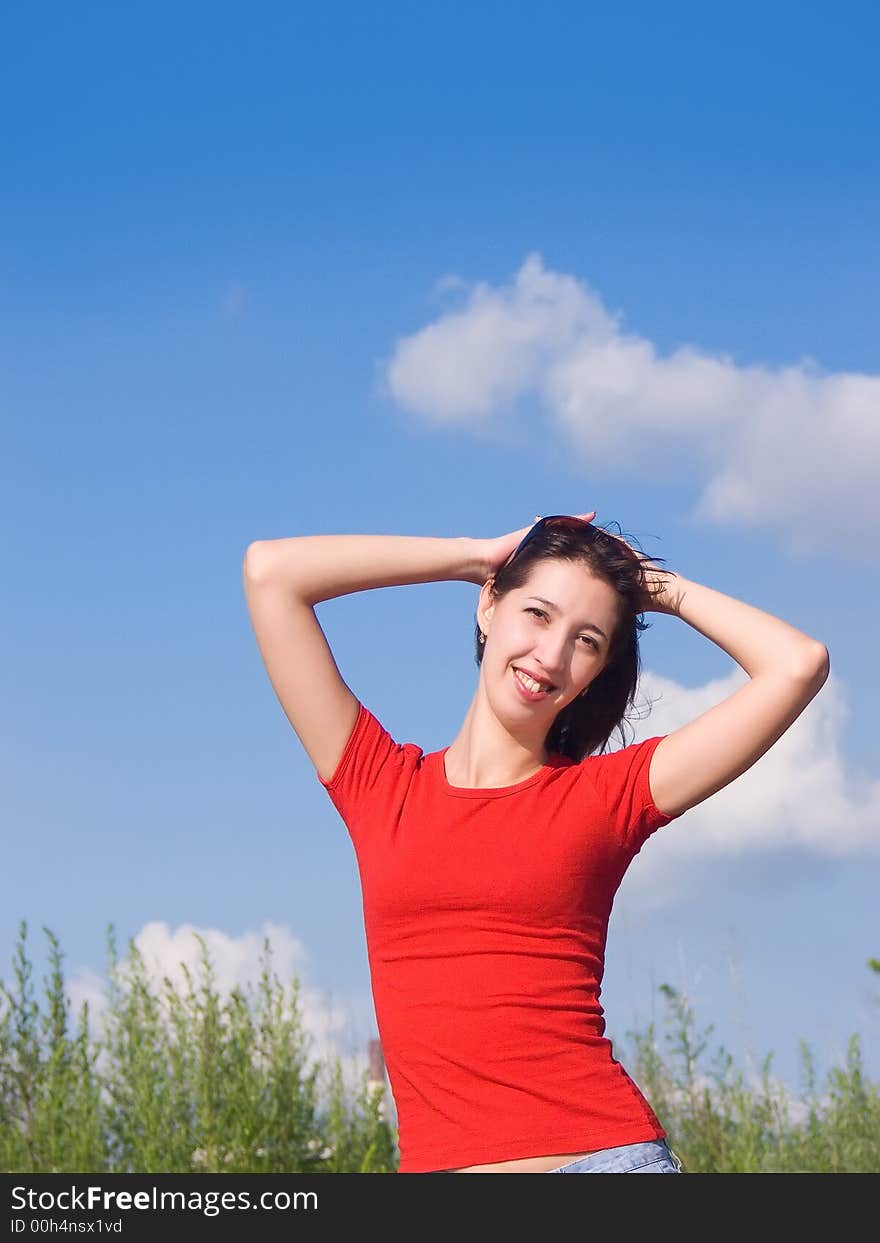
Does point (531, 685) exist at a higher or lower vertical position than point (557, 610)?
lower


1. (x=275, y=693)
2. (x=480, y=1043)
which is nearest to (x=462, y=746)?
(x=275, y=693)

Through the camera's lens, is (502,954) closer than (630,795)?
Yes

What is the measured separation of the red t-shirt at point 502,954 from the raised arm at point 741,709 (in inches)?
2.1

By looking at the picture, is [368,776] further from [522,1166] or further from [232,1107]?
[232,1107]

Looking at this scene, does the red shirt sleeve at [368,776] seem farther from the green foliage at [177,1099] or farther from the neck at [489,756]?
the green foliage at [177,1099]

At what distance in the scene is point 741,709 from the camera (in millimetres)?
2672

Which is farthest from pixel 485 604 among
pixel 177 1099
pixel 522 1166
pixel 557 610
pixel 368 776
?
pixel 177 1099

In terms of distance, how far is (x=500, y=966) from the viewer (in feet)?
8.02

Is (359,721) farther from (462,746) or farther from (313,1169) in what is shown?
(313,1169)

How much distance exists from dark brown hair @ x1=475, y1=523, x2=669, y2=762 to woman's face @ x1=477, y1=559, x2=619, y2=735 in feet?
0.10

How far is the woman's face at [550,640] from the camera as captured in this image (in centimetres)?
269

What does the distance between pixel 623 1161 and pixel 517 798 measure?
0.67 m

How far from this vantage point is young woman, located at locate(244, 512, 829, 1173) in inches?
93.7

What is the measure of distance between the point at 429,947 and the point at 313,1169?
5.21 m
